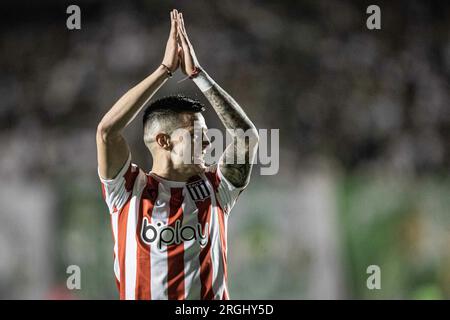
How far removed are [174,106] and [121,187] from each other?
0.44 m

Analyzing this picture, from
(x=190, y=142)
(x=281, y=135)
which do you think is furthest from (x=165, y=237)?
(x=281, y=135)

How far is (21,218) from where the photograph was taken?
604 centimetres

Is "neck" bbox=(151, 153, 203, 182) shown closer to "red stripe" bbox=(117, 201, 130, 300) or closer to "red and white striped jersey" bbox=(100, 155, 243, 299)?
"red and white striped jersey" bbox=(100, 155, 243, 299)

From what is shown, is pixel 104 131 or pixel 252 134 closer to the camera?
pixel 104 131

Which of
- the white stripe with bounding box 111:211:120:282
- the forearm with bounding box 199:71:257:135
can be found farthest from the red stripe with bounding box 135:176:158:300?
the forearm with bounding box 199:71:257:135

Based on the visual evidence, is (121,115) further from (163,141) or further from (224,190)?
(224,190)

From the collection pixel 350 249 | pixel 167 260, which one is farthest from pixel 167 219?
pixel 350 249

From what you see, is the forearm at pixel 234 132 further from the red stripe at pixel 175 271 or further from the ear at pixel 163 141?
the red stripe at pixel 175 271

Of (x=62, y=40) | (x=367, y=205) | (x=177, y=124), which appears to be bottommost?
(x=367, y=205)

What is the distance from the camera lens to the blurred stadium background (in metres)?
5.76

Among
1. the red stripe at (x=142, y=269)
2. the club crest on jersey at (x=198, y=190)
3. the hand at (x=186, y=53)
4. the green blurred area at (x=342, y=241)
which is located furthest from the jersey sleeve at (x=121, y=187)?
the green blurred area at (x=342, y=241)

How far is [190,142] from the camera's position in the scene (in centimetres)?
300
